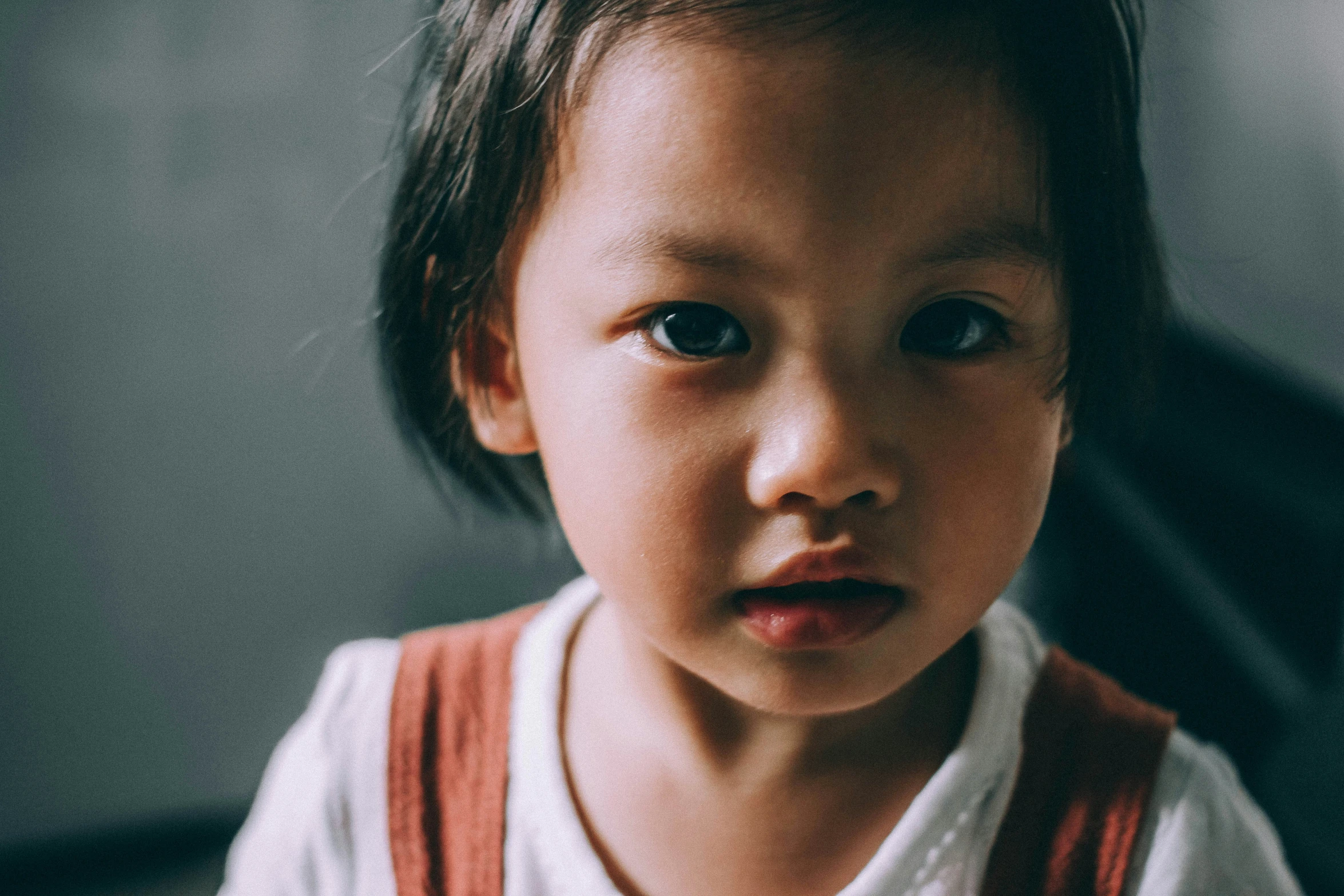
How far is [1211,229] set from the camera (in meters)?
0.86

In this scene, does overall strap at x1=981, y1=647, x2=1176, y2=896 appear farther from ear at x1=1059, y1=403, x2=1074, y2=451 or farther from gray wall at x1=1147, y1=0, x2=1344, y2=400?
gray wall at x1=1147, y1=0, x2=1344, y2=400

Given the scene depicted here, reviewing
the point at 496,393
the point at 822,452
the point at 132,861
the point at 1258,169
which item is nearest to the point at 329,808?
the point at 496,393

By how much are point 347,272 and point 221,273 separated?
100mm

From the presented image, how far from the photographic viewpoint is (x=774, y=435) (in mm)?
349

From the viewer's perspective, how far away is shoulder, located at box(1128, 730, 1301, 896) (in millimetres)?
443

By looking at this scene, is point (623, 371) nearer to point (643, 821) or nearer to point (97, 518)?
point (643, 821)

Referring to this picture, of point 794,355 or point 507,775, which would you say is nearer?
point 794,355

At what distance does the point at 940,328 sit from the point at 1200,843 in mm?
256

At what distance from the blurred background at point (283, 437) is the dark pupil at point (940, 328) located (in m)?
0.45

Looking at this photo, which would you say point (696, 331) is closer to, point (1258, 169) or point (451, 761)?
point (451, 761)

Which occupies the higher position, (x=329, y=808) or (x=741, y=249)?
(x=741, y=249)

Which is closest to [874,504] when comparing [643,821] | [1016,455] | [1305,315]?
[1016,455]

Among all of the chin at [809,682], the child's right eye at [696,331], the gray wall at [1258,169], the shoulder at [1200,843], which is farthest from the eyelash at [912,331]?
the gray wall at [1258,169]

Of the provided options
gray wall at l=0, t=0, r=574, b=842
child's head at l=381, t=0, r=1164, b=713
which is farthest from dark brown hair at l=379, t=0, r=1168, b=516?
gray wall at l=0, t=0, r=574, b=842
